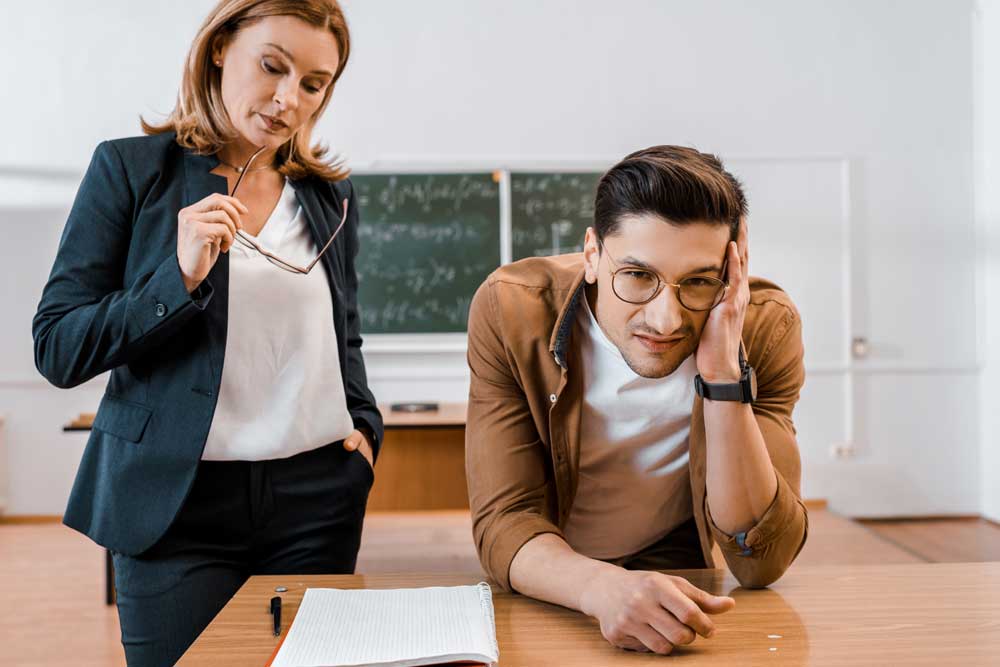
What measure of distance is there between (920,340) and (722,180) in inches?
146

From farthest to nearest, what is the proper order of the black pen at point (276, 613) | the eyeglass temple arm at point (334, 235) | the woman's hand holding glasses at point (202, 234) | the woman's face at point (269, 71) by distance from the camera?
the eyeglass temple arm at point (334, 235) < the woman's face at point (269, 71) < the woman's hand holding glasses at point (202, 234) < the black pen at point (276, 613)

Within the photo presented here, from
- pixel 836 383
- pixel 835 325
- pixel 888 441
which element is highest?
pixel 835 325

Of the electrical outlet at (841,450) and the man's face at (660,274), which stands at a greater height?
the man's face at (660,274)

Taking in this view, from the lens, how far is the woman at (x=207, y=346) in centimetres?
125

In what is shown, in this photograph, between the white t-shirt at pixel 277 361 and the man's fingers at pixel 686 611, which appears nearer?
the man's fingers at pixel 686 611

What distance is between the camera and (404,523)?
410 cm

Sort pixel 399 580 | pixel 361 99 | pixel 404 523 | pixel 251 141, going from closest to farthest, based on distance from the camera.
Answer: pixel 399 580 → pixel 251 141 → pixel 404 523 → pixel 361 99

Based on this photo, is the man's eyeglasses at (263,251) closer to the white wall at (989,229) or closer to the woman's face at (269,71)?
the woman's face at (269,71)

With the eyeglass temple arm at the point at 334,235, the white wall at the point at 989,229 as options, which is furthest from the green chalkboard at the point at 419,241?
the eyeglass temple arm at the point at 334,235

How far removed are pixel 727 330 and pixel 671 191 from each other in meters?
0.21

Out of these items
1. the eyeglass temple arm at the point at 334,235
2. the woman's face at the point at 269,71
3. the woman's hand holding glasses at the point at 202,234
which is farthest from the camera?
the eyeglass temple arm at the point at 334,235

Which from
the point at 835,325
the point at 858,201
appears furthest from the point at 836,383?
the point at 858,201

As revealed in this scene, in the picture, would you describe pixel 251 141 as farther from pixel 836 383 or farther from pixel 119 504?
pixel 836 383

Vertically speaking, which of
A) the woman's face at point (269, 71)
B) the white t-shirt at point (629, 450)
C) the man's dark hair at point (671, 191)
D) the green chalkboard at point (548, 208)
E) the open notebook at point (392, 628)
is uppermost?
the green chalkboard at point (548, 208)
